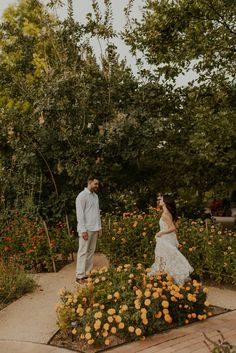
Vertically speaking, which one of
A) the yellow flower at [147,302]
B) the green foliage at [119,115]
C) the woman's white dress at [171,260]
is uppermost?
the green foliage at [119,115]

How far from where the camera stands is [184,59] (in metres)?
9.23

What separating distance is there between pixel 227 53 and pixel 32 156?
4.33m

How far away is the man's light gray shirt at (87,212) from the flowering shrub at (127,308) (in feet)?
5.30

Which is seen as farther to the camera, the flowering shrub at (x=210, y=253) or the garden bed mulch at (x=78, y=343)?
the flowering shrub at (x=210, y=253)

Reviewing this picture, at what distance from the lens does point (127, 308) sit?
463 centimetres

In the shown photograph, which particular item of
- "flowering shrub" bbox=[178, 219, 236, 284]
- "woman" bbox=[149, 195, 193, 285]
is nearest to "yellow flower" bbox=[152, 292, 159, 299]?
"woman" bbox=[149, 195, 193, 285]

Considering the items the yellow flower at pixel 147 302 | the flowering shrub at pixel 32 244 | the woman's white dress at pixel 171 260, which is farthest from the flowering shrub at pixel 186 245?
the yellow flower at pixel 147 302

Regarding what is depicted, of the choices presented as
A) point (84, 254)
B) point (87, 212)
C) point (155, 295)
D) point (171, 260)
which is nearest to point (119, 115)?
point (87, 212)

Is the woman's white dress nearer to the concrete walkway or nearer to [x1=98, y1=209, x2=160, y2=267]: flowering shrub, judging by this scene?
the concrete walkway

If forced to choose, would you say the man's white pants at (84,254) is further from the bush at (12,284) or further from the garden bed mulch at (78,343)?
the garden bed mulch at (78,343)

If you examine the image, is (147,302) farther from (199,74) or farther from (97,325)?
(199,74)

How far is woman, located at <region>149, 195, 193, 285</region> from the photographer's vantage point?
588 centimetres

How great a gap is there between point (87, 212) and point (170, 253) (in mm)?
1621

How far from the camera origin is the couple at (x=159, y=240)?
233 inches
